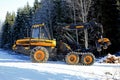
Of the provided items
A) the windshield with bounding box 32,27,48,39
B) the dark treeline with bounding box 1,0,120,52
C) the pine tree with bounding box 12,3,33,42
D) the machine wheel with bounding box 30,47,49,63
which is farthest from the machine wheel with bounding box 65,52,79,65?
the pine tree with bounding box 12,3,33,42

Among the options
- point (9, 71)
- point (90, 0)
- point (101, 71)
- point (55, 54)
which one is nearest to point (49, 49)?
point (55, 54)

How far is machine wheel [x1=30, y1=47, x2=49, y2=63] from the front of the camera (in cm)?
1969

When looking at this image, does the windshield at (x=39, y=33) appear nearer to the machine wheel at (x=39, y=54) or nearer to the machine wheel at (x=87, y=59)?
the machine wheel at (x=39, y=54)

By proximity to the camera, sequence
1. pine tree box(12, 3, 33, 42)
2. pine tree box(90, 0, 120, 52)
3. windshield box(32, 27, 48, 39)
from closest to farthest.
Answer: windshield box(32, 27, 48, 39) < pine tree box(90, 0, 120, 52) < pine tree box(12, 3, 33, 42)

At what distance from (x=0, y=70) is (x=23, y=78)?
5.43 ft

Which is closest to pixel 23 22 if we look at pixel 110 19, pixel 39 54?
pixel 110 19

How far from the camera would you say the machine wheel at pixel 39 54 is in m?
19.7

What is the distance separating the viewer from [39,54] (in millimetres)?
19781

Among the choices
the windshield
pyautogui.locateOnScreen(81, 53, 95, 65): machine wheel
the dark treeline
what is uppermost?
the dark treeline

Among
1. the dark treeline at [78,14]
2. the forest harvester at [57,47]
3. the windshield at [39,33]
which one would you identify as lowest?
the forest harvester at [57,47]

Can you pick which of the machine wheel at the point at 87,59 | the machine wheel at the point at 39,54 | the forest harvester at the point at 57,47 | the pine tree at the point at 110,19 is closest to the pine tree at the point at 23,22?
the pine tree at the point at 110,19

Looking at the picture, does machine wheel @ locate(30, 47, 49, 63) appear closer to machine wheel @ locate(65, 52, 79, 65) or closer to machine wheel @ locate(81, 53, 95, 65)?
machine wheel @ locate(65, 52, 79, 65)

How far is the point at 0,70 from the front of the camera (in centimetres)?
1395

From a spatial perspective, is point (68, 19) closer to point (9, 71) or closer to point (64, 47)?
point (64, 47)
